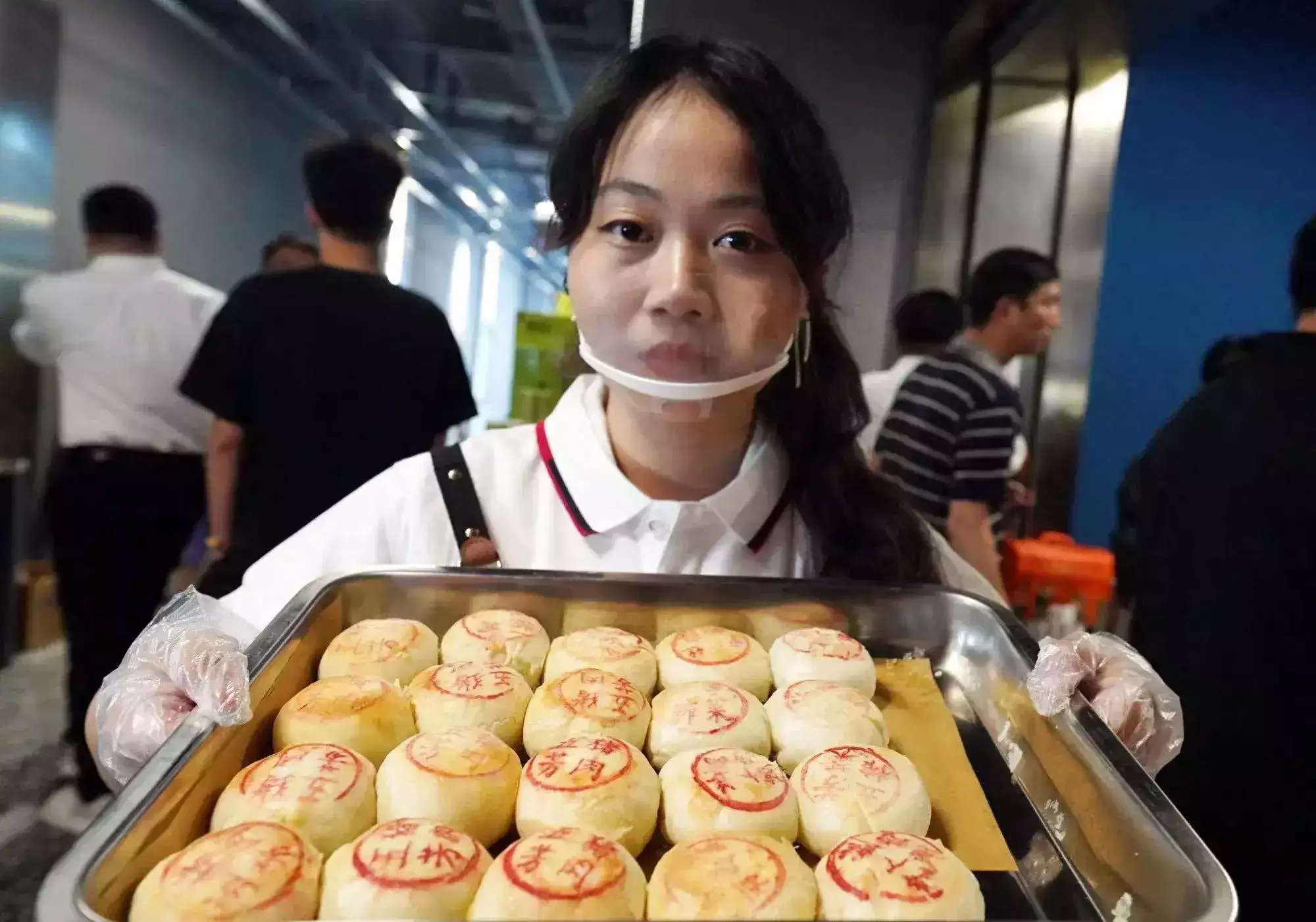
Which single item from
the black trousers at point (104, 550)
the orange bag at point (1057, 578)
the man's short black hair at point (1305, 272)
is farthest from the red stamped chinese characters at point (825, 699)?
the black trousers at point (104, 550)

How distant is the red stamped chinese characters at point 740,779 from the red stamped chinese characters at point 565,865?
0.12 metres

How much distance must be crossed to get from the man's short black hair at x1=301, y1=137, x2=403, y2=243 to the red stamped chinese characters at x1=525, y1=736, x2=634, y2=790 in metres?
1.54

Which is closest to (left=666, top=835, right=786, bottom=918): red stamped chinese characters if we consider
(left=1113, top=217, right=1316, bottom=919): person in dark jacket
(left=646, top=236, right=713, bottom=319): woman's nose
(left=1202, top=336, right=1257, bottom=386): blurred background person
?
(left=646, top=236, right=713, bottom=319): woman's nose

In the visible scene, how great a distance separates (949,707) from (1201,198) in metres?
2.70

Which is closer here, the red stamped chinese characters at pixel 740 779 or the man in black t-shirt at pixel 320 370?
the red stamped chinese characters at pixel 740 779

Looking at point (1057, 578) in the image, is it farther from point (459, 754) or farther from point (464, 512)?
point (459, 754)

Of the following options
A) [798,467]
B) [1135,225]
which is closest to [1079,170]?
[1135,225]

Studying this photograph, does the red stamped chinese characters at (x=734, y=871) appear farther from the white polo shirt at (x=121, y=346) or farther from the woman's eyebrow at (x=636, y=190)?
the white polo shirt at (x=121, y=346)

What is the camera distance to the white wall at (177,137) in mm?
3502

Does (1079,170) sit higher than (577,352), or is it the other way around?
(1079,170)

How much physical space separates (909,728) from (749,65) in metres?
0.70

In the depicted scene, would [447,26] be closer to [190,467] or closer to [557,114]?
[557,114]

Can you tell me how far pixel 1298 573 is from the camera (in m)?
1.27

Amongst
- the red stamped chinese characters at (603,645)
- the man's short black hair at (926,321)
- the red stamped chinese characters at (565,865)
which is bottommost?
the red stamped chinese characters at (565,865)
